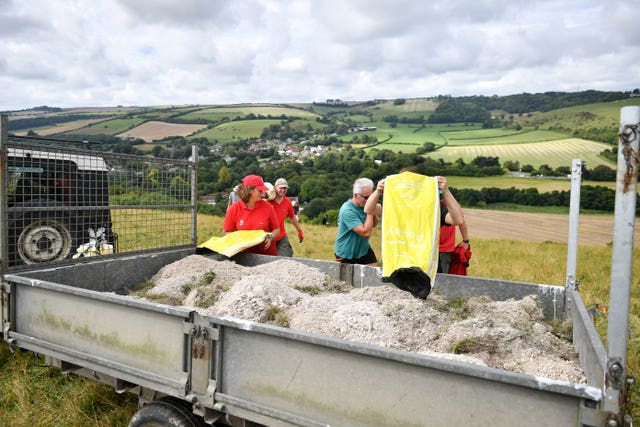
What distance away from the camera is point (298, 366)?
222 cm

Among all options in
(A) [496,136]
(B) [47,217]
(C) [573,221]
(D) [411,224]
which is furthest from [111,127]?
(C) [573,221]

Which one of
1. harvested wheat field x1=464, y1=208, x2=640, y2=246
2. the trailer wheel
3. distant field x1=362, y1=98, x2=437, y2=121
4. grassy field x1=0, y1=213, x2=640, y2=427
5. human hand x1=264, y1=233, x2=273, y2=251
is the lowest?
harvested wheat field x1=464, y1=208, x2=640, y2=246

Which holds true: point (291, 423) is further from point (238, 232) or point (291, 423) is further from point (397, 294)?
point (238, 232)

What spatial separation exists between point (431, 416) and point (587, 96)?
46184mm

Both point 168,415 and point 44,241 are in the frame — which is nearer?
point 168,415

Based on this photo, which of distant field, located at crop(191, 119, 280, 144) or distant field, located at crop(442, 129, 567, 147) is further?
distant field, located at crop(442, 129, 567, 147)

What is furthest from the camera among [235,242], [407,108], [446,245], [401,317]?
[407,108]

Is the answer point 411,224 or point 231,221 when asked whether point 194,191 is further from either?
point 411,224

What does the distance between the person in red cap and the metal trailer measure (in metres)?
2.38

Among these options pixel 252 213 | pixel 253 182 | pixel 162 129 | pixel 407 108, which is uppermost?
pixel 407 108

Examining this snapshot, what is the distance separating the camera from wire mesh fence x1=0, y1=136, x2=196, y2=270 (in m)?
3.93

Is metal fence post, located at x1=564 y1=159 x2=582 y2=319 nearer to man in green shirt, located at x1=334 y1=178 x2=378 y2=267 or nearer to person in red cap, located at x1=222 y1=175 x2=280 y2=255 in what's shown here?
man in green shirt, located at x1=334 y1=178 x2=378 y2=267

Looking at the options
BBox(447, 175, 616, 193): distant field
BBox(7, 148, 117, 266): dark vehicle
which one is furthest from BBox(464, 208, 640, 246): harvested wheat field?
BBox(7, 148, 117, 266): dark vehicle

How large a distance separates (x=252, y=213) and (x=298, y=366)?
373 centimetres
